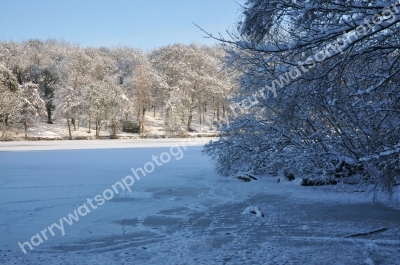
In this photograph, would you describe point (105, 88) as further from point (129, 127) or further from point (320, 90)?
point (320, 90)

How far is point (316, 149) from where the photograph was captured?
34.7 feet

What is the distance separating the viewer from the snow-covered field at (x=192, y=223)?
5848 mm

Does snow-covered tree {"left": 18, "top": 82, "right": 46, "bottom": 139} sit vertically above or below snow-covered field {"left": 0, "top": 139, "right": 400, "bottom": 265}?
above

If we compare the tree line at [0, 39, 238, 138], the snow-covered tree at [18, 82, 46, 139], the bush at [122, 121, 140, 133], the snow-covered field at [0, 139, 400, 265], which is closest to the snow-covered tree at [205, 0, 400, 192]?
the snow-covered field at [0, 139, 400, 265]

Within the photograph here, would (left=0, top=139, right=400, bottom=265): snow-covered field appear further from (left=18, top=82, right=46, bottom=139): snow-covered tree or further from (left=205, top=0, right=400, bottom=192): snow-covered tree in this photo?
(left=18, top=82, right=46, bottom=139): snow-covered tree

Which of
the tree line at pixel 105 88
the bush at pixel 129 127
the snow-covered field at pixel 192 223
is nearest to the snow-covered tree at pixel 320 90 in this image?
the snow-covered field at pixel 192 223

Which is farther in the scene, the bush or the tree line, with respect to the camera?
the bush

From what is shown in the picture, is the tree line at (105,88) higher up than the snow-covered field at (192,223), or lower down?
higher up

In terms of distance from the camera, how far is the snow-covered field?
19.2 feet

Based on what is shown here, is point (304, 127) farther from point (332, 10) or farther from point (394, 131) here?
point (332, 10)

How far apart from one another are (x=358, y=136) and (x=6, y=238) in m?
7.52

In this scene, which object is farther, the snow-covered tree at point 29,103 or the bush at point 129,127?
the bush at point 129,127

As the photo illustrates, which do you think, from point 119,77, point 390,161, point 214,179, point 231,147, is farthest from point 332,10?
point 119,77

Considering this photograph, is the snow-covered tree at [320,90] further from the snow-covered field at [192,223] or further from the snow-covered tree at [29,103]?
the snow-covered tree at [29,103]
